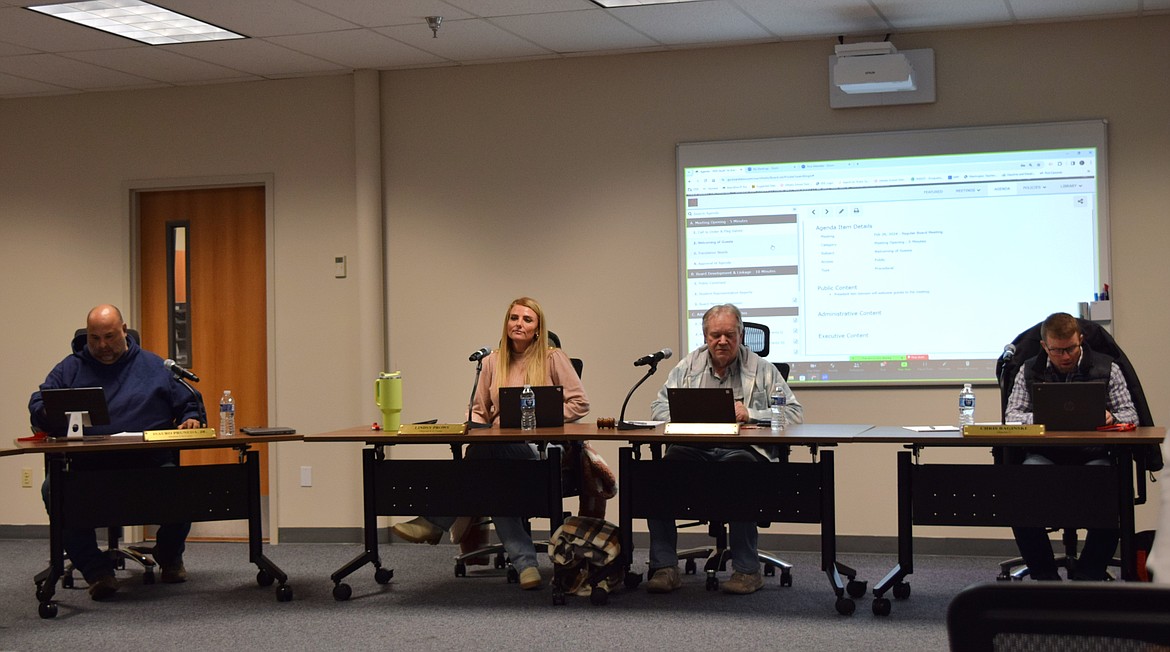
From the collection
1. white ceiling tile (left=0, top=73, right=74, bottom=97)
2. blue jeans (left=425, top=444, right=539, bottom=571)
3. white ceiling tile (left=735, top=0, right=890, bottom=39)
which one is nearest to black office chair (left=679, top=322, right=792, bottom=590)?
blue jeans (left=425, top=444, right=539, bottom=571)

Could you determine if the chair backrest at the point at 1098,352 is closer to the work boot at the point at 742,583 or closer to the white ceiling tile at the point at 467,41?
the work boot at the point at 742,583

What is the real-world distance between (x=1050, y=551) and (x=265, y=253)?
166 inches

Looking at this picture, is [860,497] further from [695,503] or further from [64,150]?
→ [64,150]

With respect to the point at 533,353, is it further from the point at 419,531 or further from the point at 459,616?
the point at 459,616

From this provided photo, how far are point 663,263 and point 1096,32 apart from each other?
7.38ft

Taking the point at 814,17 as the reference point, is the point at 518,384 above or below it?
below

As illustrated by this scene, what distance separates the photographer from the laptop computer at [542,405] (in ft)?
14.7

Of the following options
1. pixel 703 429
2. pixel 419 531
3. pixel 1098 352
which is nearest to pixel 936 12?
pixel 1098 352

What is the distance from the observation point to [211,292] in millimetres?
6500

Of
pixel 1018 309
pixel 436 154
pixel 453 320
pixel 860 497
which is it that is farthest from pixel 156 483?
pixel 1018 309

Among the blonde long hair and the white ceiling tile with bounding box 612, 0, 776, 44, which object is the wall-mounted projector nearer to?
the white ceiling tile with bounding box 612, 0, 776, 44

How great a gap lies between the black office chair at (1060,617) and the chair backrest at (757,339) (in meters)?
4.12

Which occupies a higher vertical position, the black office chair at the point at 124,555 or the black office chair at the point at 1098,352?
the black office chair at the point at 1098,352

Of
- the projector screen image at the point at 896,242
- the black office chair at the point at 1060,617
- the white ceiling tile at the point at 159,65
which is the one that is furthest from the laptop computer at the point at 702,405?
the black office chair at the point at 1060,617
